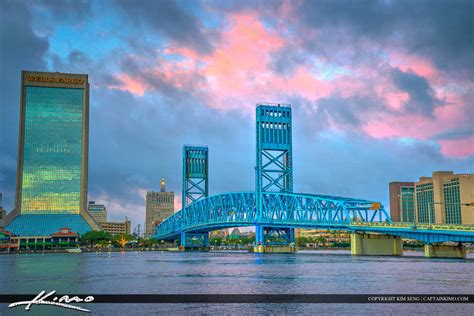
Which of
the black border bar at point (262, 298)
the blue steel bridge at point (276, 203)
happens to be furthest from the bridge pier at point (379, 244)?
the black border bar at point (262, 298)

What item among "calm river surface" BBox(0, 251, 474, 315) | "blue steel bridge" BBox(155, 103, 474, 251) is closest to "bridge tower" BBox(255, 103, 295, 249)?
"blue steel bridge" BBox(155, 103, 474, 251)

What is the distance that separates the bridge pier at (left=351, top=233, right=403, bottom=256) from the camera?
125312 millimetres

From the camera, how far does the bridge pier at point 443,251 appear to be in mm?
115594

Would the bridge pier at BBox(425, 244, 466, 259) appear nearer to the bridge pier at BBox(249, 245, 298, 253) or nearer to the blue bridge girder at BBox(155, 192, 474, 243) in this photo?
the blue bridge girder at BBox(155, 192, 474, 243)

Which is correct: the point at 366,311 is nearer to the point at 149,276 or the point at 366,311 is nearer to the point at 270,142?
the point at 149,276

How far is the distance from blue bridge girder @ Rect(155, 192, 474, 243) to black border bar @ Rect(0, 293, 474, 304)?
55.4m

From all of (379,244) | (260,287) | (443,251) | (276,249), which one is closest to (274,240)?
(276,249)

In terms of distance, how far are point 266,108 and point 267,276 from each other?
98391 mm

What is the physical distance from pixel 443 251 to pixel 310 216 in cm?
3213

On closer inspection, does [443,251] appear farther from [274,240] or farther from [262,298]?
[262,298]

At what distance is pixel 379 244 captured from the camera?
125750 mm

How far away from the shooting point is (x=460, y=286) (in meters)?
53.8

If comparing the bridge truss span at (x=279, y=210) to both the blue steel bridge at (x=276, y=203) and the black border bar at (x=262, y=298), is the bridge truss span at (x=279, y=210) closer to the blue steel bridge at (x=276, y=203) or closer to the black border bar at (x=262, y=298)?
the blue steel bridge at (x=276, y=203)

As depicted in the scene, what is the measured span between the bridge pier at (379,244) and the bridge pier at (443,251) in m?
9.89
